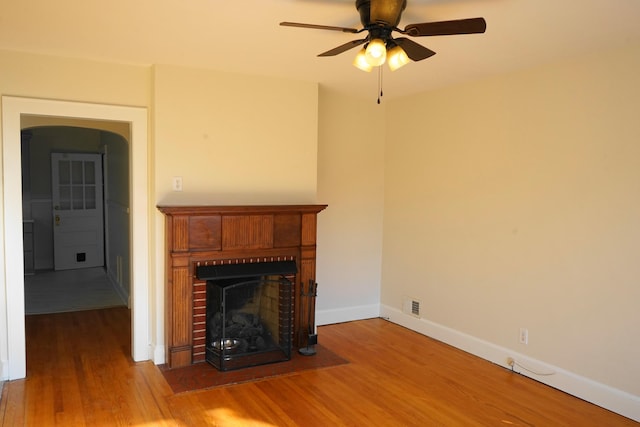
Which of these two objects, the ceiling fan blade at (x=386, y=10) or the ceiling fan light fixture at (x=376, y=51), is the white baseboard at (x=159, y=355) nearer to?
the ceiling fan light fixture at (x=376, y=51)

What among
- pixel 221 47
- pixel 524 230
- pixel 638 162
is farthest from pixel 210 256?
pixel 638 162

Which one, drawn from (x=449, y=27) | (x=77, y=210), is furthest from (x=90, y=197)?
(x=449, y=27)

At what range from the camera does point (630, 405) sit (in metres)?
3.07

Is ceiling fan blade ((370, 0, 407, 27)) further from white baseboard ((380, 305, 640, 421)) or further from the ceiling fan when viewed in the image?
white baseboard ((380, 305, 640, 421))

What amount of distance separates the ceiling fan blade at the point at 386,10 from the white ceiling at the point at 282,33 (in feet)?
0.60

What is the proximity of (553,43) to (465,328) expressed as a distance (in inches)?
96.6

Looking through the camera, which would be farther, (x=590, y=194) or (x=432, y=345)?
(x=432, y=345)

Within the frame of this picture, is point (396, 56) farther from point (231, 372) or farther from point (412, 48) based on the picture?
point (231, 372)

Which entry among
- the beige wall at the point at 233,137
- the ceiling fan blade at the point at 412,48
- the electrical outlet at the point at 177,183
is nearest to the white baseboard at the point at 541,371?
the beige wall at the point at 233,137

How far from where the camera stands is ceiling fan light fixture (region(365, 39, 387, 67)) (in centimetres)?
225

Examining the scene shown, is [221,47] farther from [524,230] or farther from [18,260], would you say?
[524,230]

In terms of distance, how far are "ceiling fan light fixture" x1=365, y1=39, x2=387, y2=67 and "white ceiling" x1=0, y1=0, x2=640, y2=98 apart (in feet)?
0.95

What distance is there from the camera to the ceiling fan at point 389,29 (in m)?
2.16

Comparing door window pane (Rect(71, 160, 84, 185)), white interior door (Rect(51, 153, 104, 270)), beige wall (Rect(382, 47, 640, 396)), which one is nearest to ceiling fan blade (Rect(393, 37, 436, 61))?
beige wall (Rect(382, 47, 640, 396))
